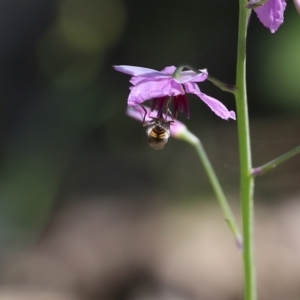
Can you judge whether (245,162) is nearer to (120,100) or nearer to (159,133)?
(159,133)

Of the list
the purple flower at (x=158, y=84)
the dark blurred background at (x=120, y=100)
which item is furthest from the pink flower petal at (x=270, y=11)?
the dark blurred background at (x=120, y=100)

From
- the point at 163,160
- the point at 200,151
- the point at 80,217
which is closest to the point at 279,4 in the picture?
the point at 200,151

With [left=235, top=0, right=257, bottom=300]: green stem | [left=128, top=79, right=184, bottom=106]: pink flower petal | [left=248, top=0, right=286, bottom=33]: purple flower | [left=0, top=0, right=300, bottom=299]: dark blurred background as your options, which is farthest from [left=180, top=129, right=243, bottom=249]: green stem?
[left=0, top=0, right=300, bottom=299]: dark blurred background

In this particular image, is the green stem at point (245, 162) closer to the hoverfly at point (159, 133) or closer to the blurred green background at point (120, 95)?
the hoverfly at point (159, 133)

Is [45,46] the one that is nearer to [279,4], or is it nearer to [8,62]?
[8,62]

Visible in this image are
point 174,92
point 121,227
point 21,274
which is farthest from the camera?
point 121,227

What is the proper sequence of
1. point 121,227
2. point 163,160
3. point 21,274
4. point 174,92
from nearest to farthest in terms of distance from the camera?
point 174,92 < point 21,274 < point 121,227 < point 163,160

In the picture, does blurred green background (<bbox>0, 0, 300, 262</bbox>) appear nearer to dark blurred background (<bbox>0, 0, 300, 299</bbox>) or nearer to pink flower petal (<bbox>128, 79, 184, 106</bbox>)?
dark blurred background (<bbox>0, 0, 300, 299</bbox>)

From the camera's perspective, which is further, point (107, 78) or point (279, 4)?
point (107, 78)
